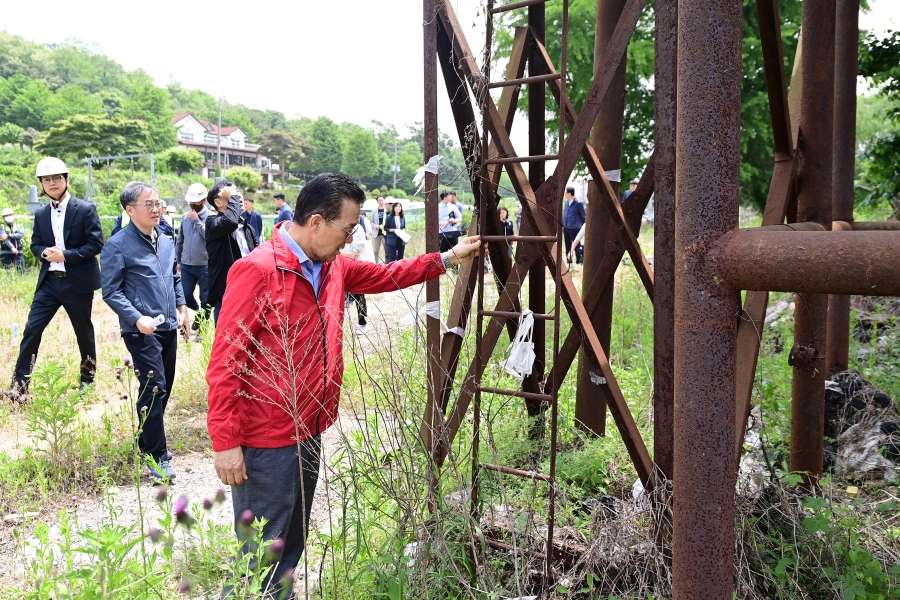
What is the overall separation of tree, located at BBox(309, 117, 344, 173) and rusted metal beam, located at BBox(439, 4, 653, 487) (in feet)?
304

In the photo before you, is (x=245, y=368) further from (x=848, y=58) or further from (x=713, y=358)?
(x=848, y=58)

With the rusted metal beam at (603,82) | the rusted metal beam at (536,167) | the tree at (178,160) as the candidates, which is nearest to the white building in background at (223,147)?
the tree at (178,160)

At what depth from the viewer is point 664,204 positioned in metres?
2.80

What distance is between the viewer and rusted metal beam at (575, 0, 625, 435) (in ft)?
13.1

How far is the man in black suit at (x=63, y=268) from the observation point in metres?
6.13

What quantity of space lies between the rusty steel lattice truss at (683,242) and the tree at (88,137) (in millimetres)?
58909

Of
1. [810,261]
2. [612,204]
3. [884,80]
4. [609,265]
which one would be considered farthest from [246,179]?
[810,261]

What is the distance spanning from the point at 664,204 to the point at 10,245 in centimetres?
1576

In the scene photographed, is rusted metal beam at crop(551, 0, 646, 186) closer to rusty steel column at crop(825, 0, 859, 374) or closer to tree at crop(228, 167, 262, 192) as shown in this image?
rusty steel column at crop(825, 0, 859, 374)

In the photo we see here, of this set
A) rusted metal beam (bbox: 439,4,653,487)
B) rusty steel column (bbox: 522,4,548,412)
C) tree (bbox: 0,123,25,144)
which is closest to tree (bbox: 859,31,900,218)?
rusty steel column (bbox: 522,4,548,412)

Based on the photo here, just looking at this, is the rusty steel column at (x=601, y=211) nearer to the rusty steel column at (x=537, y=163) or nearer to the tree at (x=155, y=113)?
the rusty steel column at (x=537, y=163)

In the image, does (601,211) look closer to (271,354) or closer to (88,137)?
(271,354)

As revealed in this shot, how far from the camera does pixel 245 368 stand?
2.54 metres

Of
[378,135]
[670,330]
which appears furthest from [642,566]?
[378,135]
